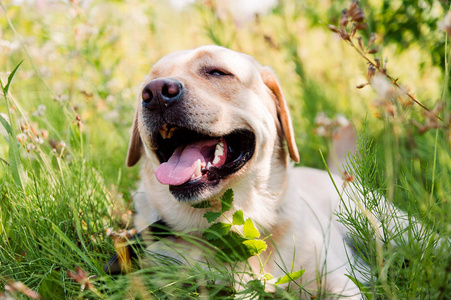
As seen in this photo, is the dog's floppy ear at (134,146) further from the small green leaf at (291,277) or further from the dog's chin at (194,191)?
the small green leaf at (291,277)

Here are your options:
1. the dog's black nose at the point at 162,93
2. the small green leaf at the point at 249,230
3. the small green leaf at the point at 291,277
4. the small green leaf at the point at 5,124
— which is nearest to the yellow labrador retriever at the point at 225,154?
the dog's black nose at the point at 162,93

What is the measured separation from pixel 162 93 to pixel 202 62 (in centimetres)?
52

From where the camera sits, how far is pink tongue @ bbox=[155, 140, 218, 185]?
2.21 meters

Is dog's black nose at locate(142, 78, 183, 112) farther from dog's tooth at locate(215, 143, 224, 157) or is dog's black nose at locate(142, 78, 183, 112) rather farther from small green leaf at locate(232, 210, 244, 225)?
small green leaf at locate(232, 210, 244, 225)

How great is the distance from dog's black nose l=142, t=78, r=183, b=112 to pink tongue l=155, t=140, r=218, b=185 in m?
0.31

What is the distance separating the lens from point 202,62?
2582 mm

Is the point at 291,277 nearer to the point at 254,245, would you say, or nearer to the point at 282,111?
the point at 254,245

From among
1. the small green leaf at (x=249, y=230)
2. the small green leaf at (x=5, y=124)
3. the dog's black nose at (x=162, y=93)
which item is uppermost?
the dog's black nose at (x=162, y=93)

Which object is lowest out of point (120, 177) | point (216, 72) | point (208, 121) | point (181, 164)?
point (120, 177)

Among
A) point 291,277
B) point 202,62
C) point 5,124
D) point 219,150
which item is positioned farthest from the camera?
point 202,62

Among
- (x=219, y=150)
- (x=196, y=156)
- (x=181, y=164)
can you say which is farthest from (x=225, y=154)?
(x=181, y=164)

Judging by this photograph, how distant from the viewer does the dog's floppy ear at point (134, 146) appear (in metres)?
2.86

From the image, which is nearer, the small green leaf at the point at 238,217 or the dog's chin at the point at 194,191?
the small green leaf at the point at 238,217

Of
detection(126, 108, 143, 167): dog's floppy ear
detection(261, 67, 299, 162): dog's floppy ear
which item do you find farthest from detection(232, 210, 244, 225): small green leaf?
detection(126, 108, 143, 167): dog's floppy ear
